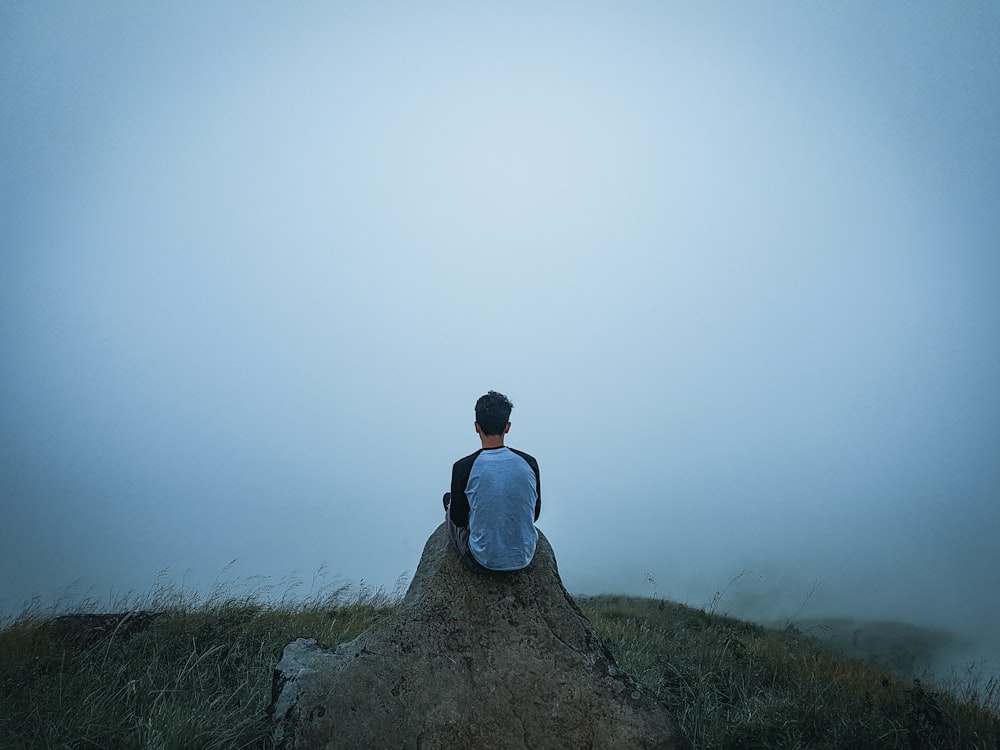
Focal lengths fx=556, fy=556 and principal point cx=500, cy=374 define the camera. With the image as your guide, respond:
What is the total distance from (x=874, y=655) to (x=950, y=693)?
4355 mm

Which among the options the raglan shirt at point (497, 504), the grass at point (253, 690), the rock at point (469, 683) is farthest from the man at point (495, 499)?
the grass at point (253, 690)

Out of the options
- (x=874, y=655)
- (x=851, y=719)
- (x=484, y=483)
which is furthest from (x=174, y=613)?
(x=874, y=655)

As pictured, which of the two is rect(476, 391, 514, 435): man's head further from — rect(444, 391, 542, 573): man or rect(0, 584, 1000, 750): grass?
rect(0, 584, 1000, 750): grass

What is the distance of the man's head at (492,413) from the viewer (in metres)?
4.53

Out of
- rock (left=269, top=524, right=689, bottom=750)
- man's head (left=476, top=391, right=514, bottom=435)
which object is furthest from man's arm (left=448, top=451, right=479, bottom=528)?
rock (left=269, top=524, right=689, bottom=750)

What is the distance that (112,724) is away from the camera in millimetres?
3850

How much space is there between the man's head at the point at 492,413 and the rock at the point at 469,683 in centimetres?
115

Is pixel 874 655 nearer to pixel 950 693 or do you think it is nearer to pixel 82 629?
pixel 950 693

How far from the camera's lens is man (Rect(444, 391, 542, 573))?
4223 mm

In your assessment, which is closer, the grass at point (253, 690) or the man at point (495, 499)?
the grass at point (253, 690)

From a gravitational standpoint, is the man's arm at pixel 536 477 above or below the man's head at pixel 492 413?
below

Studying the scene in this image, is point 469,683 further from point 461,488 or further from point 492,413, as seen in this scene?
point 492,413

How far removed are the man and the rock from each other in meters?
0.33

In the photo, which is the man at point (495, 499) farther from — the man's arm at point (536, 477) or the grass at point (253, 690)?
the grass at point (253, 690)
